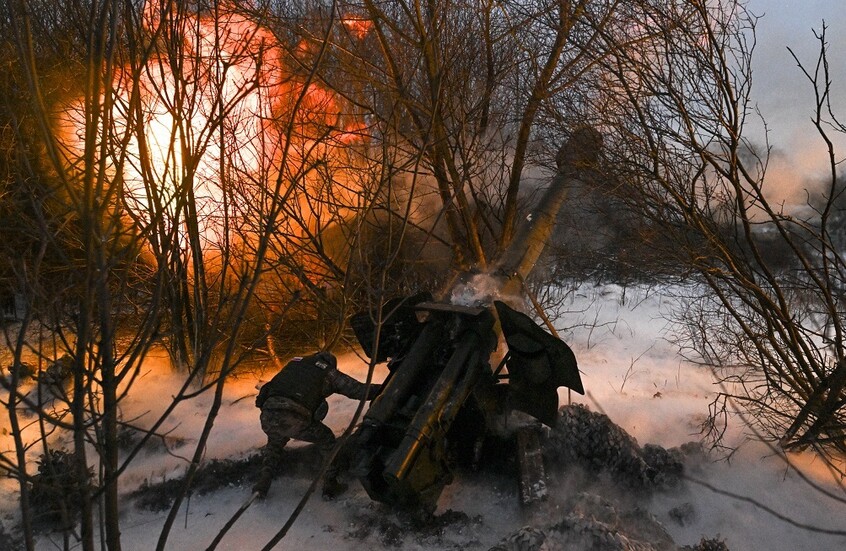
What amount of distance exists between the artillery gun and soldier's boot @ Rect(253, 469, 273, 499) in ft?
3.01

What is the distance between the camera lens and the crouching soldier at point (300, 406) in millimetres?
4547

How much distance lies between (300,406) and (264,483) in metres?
0.63

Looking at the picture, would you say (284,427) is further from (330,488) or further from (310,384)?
(330,488)

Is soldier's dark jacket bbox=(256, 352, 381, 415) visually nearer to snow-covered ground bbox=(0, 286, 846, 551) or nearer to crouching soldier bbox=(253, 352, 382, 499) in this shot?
crouching soldier bbox=(253, 352, 382, 499)

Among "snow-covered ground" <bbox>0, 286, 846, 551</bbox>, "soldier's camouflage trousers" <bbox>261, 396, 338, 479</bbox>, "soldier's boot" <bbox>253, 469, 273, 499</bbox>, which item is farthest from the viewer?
"soldier's camouflage trousers" <bbox>261, 396, 338, 479</bbox>

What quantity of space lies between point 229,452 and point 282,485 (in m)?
0.97

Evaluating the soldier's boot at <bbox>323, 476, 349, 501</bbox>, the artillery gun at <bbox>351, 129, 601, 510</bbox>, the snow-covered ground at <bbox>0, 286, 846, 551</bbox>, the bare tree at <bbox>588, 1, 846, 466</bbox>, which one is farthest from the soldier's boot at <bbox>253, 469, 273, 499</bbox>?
the bare tree at <bbox>588, 1, 846, 466</bbox>

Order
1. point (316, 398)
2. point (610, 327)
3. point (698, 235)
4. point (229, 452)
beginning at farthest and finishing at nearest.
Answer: point (610, 327) < point (229, 452) < point (698, 235) < point (316, 398)

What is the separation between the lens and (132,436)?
6.04 meters

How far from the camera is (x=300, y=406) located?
4566 millimetres

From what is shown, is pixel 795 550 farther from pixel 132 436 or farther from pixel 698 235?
pixel 132 436

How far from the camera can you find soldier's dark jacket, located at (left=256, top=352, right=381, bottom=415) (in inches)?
179

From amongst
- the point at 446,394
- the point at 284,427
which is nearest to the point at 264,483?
the point at 284,427

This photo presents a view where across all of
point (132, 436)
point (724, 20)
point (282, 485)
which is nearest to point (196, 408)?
point (132, 436)
